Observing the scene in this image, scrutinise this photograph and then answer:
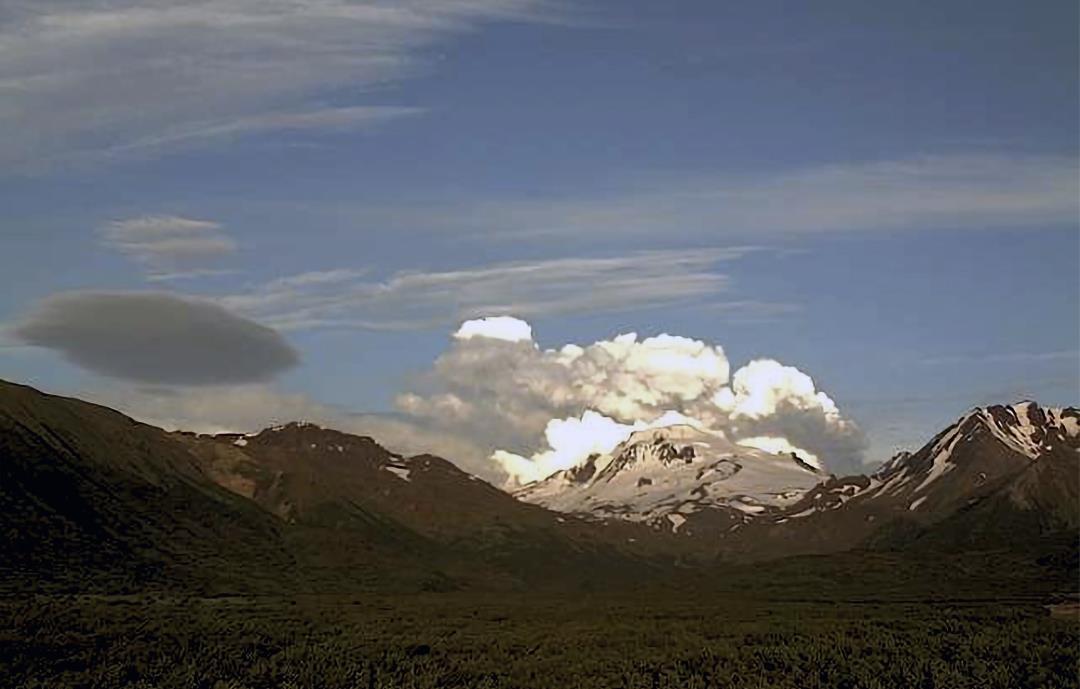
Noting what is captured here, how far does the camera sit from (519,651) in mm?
67938

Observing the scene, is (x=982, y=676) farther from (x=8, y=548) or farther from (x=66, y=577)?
(x=8, y=548)

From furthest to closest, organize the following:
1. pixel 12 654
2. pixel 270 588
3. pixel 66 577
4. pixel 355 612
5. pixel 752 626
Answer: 1. pixel 270 588
2. pixel 66 577
3. pixel 355 612
4. pixel 752 626
5. pixel 12 654

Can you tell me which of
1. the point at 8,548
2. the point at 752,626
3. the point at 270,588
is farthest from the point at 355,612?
the point at 270,588

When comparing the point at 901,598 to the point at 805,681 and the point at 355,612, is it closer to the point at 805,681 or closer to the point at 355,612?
the point at 355,612

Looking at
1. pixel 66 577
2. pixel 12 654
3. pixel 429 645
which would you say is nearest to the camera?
pixel 12 654

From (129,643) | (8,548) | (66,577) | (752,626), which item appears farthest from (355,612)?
(8,548)

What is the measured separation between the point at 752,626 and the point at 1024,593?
81.0 metres

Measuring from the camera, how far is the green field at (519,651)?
53.8 meters

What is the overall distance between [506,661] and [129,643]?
19.4 meters

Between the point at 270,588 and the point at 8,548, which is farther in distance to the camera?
the point at 270,588

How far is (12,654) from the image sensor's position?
58.2 meters

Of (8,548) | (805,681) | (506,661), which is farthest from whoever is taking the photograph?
(8,548)

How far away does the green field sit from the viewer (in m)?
53.8

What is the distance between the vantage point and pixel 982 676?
181 feet
